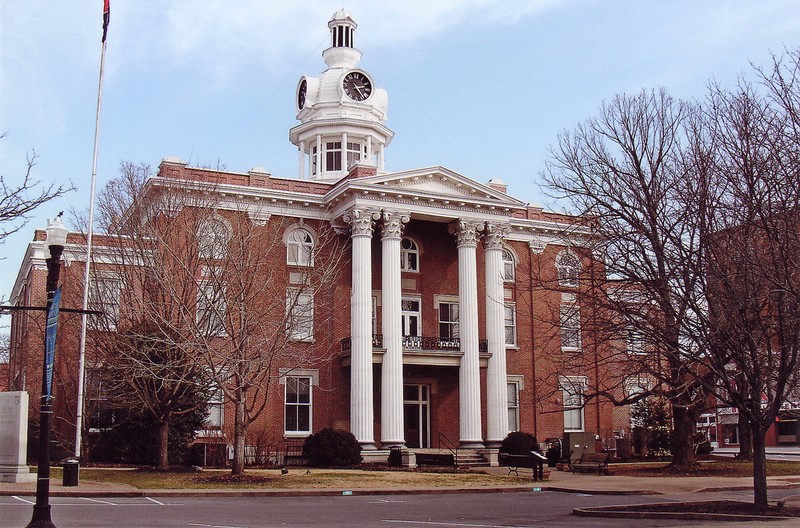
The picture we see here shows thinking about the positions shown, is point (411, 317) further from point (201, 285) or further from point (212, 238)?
point (201, 285)

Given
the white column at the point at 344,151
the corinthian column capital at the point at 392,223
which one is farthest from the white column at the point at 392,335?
the white column at the point at 344,151

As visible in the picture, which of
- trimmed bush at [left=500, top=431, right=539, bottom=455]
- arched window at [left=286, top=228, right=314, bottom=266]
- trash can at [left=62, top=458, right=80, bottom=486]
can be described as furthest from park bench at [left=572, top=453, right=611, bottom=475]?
trash can at [left=62, top=458, right=80, bottom=486]

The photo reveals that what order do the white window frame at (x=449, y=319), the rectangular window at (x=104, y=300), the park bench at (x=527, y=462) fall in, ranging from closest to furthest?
1. the park bench at (x=527, y=462)
2. the rectangular window at (x=104, y=300)
3. the white window frame at (x=449, y=319)

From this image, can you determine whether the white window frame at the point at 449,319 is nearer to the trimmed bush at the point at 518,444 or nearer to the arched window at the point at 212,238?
the trimmed bush at the point at 518,444

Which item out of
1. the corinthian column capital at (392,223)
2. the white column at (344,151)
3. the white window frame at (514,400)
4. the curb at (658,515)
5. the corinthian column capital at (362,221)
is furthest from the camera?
the white column at (344,151)

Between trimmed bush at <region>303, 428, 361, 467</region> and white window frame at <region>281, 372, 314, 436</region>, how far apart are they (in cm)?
306

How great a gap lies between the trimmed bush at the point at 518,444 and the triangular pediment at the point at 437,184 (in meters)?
11.3

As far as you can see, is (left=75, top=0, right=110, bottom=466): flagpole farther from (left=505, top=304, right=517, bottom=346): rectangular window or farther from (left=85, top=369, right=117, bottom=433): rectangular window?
(left=505, top=304, right=517, bottom=346): rectangular window

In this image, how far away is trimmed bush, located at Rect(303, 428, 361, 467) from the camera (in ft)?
129

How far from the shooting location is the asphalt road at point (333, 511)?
57.4 feet

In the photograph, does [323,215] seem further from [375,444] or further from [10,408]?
[10,408]

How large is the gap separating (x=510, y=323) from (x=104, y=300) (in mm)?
21776

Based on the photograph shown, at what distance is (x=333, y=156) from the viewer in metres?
52.4

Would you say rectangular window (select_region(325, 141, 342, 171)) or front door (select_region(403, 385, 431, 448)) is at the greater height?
rectangular window (select_region(325, 141, 342, 171))
